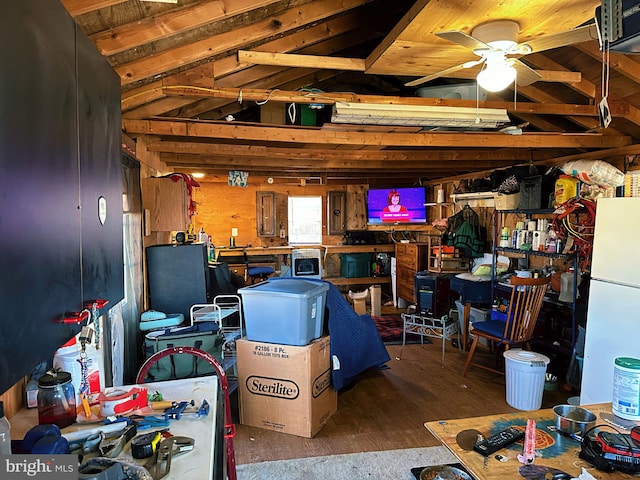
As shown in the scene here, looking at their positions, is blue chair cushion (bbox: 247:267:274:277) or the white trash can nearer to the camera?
the white trash can

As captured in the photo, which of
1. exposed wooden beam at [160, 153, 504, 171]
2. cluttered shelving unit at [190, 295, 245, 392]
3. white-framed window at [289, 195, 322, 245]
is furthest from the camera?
white-framed window at [289, 195, 322, 245]

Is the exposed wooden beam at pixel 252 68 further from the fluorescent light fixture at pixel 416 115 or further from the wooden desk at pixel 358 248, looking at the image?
the wooden desk at pixel 358 248

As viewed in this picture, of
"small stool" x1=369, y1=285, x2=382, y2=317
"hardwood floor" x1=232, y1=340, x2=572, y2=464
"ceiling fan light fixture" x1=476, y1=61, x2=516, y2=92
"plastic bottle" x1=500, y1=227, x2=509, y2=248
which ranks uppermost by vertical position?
"ceiling fan light fixture" x1=476, y1=61, x2=516, y2=92

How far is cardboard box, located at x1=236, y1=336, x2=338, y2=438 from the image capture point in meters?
3.00

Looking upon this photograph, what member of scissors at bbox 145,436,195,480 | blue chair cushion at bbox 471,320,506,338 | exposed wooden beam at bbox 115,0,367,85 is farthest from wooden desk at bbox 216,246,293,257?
scissors at bbox 145,436,195,480

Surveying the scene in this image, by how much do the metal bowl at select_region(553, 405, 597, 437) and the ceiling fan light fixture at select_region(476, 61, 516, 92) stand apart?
1556 millimetres

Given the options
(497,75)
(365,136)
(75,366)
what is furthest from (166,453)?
(365,136)

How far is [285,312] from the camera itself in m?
3.01

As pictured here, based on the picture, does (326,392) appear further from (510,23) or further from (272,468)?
(510,23)

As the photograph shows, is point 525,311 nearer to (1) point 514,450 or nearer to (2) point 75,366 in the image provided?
(1) point 514,450

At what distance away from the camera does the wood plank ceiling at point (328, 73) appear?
2.02 meters

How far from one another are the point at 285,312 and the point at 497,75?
6.48 feet

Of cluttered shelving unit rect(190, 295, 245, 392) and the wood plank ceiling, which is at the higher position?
the wood plank ceiling

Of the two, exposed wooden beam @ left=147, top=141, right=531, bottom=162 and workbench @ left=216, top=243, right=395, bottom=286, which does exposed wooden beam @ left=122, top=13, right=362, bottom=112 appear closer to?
exposed wooden beam @ left=147, top=141, right=531, bottom=162
